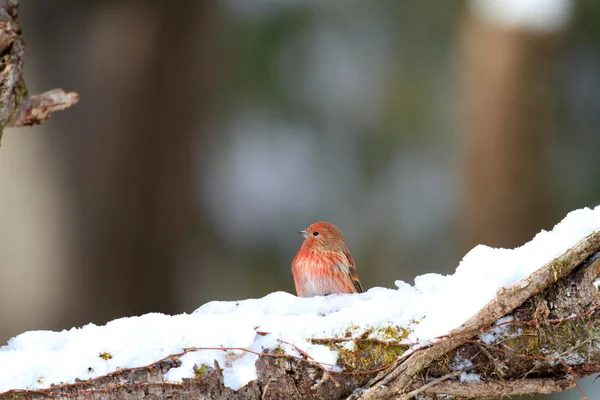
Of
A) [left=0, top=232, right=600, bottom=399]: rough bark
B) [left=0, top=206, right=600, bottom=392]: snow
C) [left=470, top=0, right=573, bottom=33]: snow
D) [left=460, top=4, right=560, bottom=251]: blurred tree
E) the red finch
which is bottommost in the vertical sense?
[left=0, top=232, right=600, bottom=399]: rough bark

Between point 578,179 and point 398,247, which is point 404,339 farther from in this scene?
point 398,247

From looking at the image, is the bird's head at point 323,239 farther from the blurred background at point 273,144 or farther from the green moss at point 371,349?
the blurred background at point 273,144

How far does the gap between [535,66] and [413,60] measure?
3972mm

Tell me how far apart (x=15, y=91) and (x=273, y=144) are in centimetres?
952

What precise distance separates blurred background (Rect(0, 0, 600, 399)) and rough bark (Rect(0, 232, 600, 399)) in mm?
4840

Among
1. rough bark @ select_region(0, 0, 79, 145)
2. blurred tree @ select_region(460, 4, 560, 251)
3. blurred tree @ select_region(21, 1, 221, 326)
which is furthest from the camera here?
blurred tree @ select_region(460, 4, 560, 251)

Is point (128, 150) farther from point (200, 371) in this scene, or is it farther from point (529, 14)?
point (200, 371)

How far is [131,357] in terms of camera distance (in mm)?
3021

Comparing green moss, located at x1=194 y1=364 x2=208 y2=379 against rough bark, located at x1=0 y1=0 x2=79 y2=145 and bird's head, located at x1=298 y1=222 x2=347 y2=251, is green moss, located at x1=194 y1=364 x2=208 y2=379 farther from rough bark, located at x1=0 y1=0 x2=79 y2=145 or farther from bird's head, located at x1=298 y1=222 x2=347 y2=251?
bird's head, located at x1=298 y1=222 x2=347 y2=251

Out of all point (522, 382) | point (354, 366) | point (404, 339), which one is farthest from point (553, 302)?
point (354, 366)

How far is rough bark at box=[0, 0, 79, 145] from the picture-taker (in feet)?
12.7

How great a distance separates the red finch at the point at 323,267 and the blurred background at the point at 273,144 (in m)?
3.34

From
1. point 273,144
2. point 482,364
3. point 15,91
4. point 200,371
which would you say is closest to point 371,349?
point 482,364

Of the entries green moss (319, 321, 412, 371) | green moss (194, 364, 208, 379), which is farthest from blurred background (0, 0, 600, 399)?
green moss (194, 364, 208, 379)
